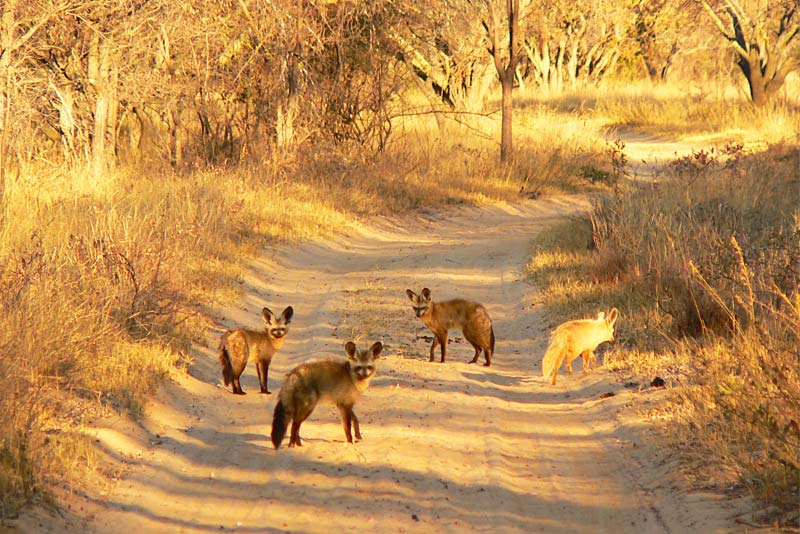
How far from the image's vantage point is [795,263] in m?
8.84

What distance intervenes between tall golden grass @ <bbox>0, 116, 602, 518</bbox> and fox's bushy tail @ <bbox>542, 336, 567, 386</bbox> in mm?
3332

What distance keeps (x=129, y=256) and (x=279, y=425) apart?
3.72 meters

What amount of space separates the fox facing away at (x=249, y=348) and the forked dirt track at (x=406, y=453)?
0.69 ft

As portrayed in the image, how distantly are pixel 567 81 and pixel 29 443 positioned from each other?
5192cm

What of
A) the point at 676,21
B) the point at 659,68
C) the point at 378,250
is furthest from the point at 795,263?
the point at 659,68

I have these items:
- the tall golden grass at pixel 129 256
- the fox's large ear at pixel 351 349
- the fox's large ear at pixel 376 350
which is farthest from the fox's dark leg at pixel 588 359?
the tall golden grass at pixel 129 256

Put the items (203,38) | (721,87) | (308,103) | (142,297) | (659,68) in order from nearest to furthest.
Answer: (142,297)
(203,38)
(308,103)
(721,87)
(659,68)

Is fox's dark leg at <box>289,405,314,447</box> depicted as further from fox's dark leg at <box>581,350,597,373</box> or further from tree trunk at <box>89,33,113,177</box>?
tree trunk at <box>89,33,113,177</box>

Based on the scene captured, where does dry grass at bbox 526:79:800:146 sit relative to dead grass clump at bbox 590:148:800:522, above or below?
above

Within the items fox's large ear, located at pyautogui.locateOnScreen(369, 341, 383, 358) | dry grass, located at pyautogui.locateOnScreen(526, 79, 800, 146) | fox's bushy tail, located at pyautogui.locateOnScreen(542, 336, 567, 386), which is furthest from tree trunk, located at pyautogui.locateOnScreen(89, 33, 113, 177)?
dry grass, located at pyautogui.locateOnScreen(526, 79, 800, 146)

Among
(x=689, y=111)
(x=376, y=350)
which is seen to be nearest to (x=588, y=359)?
(x=376, y=350)

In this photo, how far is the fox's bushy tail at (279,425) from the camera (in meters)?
6.86

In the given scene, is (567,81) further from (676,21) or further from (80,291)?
(80,291)

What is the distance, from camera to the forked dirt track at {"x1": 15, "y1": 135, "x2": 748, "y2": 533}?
5.86m
